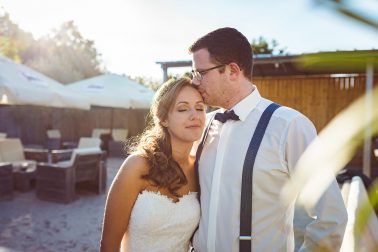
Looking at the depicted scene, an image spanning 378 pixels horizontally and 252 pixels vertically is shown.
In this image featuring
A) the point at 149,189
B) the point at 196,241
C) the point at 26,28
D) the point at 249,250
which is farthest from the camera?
the point at 26,28

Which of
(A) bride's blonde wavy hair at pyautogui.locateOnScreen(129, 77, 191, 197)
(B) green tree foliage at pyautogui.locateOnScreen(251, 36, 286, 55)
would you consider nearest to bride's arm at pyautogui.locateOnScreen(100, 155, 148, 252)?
(A) bride's blonde wavy hair at pyautogui.locateOnScreen(129, 77, 191, 197)

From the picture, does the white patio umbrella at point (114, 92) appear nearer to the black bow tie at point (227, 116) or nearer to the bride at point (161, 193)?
the bride at point (161, 193)

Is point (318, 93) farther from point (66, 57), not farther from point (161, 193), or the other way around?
point (66, 57)

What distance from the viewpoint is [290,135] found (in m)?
1.88

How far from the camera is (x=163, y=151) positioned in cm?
260

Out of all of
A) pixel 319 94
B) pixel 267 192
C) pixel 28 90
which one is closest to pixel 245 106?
pixel 267 192

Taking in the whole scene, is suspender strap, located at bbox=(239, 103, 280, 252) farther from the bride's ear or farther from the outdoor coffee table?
the outdoor coffee table

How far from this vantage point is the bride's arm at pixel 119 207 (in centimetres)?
232

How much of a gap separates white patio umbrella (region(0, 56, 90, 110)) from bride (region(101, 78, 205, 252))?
5.39m

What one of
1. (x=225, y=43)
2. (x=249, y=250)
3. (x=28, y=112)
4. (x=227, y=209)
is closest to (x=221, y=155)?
(x=227, y=209)

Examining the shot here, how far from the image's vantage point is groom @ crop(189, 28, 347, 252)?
1782 millimetres

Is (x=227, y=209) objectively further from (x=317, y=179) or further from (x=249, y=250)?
(x=317, y=179)

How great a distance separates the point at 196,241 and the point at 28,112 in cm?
1894

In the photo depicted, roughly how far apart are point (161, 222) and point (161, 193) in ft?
0.66
